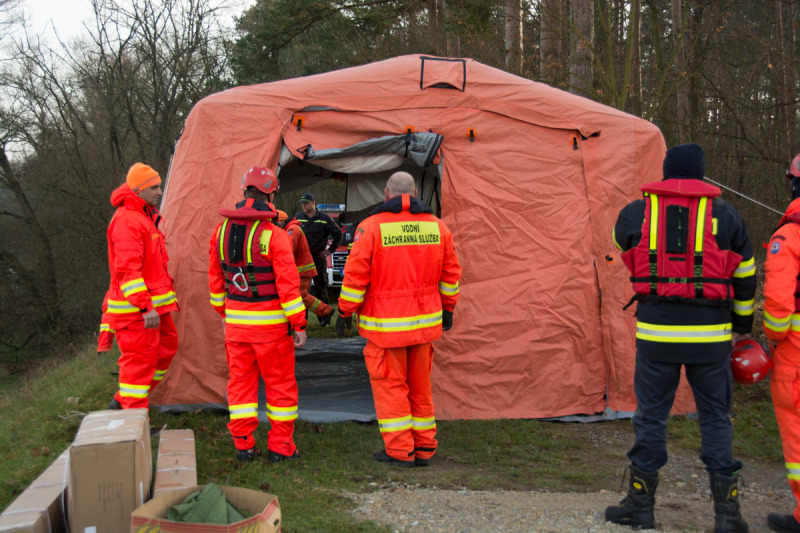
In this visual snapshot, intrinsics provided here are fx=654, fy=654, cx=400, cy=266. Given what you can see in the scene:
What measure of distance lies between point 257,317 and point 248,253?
0.46 metres

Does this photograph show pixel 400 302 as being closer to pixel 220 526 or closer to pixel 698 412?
pixel 698 412

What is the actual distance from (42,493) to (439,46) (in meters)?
14.6

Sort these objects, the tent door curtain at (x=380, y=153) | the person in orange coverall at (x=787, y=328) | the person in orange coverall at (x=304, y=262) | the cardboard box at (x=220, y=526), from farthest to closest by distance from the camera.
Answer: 1. the person in orange coverall at (x=304, y=262)
2. the tent door curtain at (x=380, y=153)
3. the person in orange coverall at (x=787, y=328)
4. the cardboard box at (x=220, y=526)

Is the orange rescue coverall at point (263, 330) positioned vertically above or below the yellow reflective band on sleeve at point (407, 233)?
below

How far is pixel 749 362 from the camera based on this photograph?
3.71 m

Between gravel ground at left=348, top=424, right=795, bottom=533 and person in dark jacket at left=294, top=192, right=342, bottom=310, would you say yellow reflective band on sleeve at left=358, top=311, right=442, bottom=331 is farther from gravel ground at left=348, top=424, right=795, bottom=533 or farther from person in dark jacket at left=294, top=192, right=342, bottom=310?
person in dark jacket at left=294, top=192, right=342, bottom=310

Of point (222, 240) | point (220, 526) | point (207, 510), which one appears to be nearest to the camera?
point (220, 526)

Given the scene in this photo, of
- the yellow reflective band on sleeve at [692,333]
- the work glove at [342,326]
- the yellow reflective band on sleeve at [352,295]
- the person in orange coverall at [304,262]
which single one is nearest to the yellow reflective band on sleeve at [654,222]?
the yellow reflective band on sleeve at [692,333]

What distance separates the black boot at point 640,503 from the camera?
3.67 m

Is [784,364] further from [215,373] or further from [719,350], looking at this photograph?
[215,373]

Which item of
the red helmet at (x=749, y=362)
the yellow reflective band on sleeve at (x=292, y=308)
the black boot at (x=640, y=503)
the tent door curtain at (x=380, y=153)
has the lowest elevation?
the black boot at (x=640, y=503)

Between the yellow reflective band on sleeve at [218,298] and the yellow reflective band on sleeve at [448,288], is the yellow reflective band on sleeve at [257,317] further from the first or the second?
the yellow reflective band on sleeve at [448,288]

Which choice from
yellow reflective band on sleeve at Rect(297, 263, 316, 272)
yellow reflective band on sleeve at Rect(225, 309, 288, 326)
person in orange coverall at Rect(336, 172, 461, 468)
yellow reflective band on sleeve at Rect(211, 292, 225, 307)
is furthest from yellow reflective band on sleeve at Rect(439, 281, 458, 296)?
yellow reflective band on sleeve at Rect(297, 263, 316, 272)

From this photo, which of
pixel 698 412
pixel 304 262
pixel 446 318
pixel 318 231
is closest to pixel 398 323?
pixel 446 318
